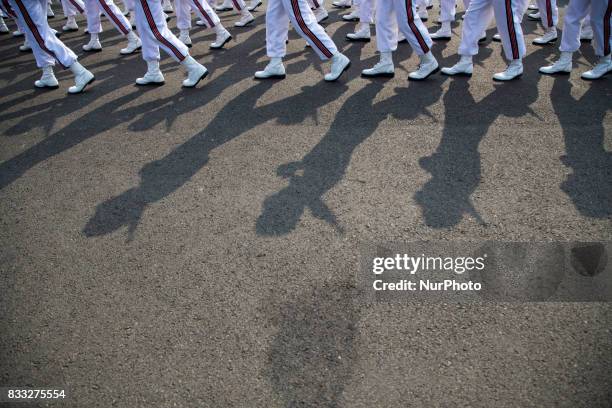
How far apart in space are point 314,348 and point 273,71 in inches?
183

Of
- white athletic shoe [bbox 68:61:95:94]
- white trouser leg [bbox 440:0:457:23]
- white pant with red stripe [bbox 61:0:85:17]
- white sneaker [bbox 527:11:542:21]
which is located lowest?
white sneaker [bbox 527:11:542:21]

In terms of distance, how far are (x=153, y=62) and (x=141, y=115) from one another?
119cm

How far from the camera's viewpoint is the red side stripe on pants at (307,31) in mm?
5477

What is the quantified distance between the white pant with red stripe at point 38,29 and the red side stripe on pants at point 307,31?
10.5 ft

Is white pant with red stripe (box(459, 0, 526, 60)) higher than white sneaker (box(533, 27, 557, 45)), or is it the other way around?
white pant with red stripe (box(459, 0, 526, 60))

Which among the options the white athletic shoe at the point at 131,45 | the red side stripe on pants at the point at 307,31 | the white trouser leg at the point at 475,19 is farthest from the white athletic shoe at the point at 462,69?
→ the white athletic shoe at the point at 131,45

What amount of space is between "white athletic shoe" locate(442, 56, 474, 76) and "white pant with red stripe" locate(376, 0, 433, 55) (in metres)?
0.46

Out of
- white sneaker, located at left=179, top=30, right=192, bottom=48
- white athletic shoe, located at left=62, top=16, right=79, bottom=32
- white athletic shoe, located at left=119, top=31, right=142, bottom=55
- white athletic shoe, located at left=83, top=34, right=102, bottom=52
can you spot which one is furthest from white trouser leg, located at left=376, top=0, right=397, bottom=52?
white athletic shoe, located at left=62, top=16, right=79, bottom=32

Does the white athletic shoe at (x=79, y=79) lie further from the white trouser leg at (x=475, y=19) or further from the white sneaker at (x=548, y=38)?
the white sneaker at (x=548, y=38)

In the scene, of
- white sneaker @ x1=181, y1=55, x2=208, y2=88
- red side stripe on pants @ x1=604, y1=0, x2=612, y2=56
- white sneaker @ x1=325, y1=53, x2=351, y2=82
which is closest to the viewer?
red side stripe on pants @ x1=604, y1=0, x2=612, y2=56

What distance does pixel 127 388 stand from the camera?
2277 mm

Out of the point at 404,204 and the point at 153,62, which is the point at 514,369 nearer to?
the point at 404,204

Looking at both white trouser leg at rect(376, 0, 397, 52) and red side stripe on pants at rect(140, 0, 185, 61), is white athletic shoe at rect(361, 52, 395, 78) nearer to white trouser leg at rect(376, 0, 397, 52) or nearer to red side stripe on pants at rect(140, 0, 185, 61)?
white trouser leg at rect(376, 0, 397, 52)

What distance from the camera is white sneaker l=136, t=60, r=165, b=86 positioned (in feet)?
20.6
